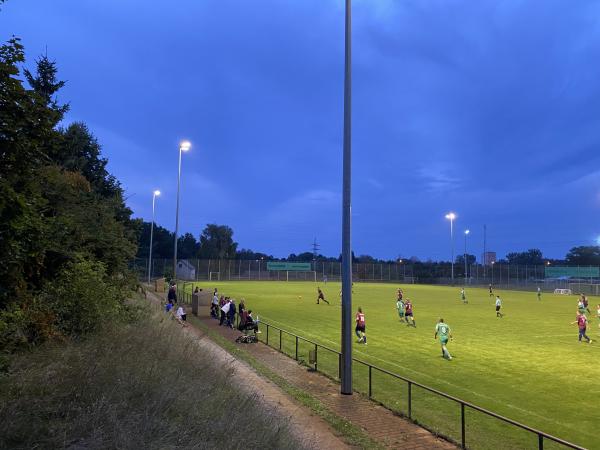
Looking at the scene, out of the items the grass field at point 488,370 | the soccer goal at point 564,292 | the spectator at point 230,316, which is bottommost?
the grass field at point 488,370

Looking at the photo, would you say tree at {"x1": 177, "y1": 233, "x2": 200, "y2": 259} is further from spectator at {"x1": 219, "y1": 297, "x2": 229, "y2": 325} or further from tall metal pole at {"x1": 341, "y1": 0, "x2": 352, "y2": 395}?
tall metal pole at {"x1": 341, "y1": 0, "x2": 352, "y2": 395}

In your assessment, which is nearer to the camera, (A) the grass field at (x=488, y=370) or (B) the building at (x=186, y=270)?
(A) the grass field at (x=488, y=370)

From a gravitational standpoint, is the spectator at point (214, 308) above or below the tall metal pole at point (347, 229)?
below

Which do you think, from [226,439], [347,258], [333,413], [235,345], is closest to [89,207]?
[235,345]

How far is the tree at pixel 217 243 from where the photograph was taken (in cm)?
15450

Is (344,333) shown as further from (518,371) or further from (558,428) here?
(518,371)

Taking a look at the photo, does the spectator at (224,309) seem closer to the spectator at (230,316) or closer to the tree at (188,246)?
the spectator at (230,316)

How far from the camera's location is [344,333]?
1294 centimetres

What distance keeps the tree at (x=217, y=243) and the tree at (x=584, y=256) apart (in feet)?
366

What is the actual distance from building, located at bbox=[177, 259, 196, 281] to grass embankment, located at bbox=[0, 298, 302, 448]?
93594 mm

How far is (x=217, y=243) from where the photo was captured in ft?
513

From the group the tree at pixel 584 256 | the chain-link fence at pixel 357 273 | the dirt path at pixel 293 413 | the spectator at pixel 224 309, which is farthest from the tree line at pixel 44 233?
the tree at pixel 584 256

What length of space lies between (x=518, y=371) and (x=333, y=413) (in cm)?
859

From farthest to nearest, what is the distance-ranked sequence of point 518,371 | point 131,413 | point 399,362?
1. point 399,362
2. point 518,371
3. point 131,413
